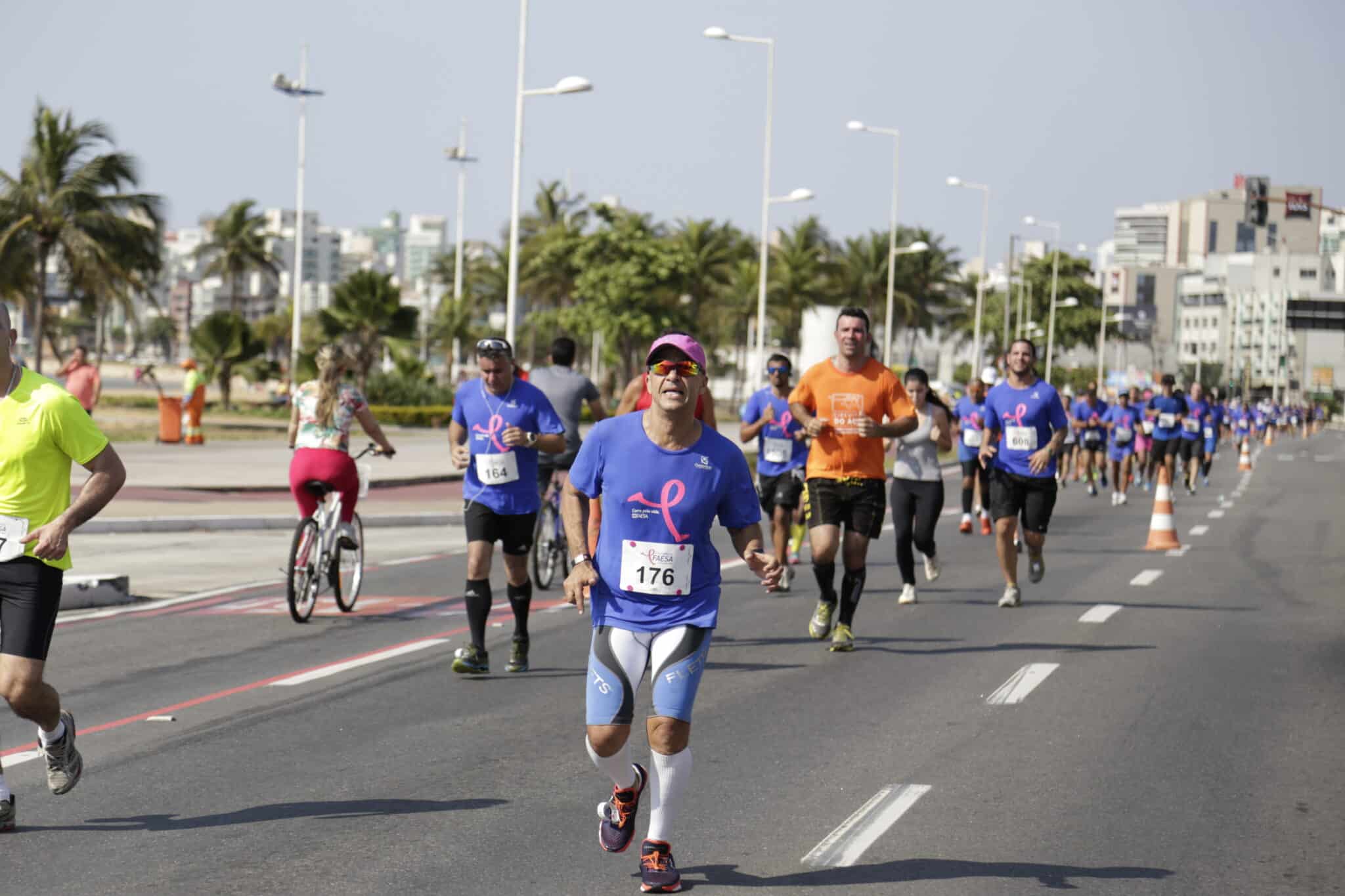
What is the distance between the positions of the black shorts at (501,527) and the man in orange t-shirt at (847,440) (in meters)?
1.88

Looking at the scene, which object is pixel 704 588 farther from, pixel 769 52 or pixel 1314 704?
pixel 769 52

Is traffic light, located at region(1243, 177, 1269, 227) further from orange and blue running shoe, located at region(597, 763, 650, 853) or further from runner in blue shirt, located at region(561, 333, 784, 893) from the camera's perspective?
orange and blue running shoe, located at region(597, 763, 650, 853)

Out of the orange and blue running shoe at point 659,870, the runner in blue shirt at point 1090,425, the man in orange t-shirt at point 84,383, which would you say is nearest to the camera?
the orange and blue running shoe at point 659,870

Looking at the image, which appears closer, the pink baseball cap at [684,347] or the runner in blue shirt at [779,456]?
the pink baseball cap at [684,347]

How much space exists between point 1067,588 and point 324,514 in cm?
682

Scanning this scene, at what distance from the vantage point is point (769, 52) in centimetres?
4484

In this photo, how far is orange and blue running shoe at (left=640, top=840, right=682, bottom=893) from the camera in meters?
5.75

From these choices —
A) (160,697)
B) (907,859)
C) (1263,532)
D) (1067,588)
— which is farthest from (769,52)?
(907,859)

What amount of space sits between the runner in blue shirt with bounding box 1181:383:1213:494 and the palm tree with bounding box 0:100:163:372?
30689mm

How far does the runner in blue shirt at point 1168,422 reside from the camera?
2909 centimetres

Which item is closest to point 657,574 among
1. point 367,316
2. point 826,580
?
point 826,580

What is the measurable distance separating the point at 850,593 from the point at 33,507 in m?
6.26

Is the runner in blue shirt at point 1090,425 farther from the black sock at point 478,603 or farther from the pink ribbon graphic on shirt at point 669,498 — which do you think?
the pink ribbon graphic on shirt at point 669,498

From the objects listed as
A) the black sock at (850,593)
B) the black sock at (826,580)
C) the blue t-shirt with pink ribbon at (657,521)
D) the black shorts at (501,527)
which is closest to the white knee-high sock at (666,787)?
the blue t-shirt with pink ribbon at (657,521)
